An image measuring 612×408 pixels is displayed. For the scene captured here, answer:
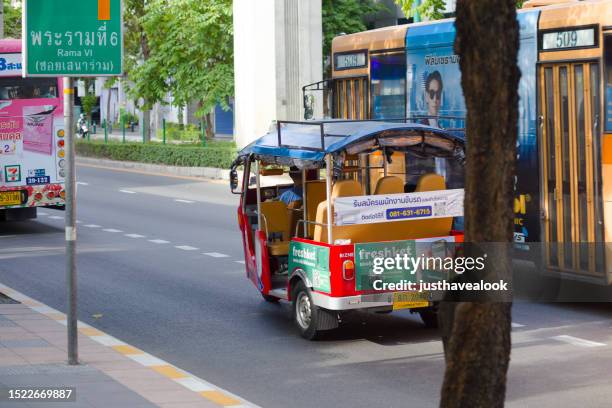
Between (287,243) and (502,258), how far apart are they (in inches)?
300

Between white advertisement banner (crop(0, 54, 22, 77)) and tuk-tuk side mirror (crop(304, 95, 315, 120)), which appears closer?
tuk-tuk side mirror (crop(304, 95, 315, 120))

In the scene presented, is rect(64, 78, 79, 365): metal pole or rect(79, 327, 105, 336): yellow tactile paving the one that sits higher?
rect(64, 78, 79, 365): metal pole

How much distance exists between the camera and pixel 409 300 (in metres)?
11.6

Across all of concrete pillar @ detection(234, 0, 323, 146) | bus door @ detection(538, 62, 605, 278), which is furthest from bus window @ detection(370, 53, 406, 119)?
concrete pillar @ detection(234, 0, 323, 146)

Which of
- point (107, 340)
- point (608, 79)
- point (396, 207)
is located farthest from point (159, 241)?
point (608, 79)

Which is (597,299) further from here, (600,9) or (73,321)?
(73,321)

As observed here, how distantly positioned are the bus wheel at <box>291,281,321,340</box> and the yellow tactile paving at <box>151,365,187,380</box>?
1.87 meters

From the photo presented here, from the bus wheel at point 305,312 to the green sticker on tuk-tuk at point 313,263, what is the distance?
18 cm

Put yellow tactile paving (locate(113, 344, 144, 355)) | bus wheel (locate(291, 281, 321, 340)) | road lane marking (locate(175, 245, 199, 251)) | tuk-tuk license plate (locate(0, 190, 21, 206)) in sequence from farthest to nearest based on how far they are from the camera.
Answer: tuk-tuk license plate (locate(0, 190, 21, 206)) → road lane marking (locate(175, 245, 199, 251)) → bus wheel (locate(291, 281, 321, 340)) → yellow tactile paving (locate(113, 344, 144, 355))

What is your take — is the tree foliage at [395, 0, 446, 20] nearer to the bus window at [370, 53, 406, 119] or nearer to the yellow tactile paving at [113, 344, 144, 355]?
the bus window at [370, 53, 406, 119]

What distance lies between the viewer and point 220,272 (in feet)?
55.1

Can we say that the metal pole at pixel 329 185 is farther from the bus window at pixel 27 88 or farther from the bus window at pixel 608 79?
the bus window at pixel 27 88

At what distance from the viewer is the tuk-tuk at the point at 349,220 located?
450 inches

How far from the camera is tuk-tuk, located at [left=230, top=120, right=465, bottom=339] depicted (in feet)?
37.5
